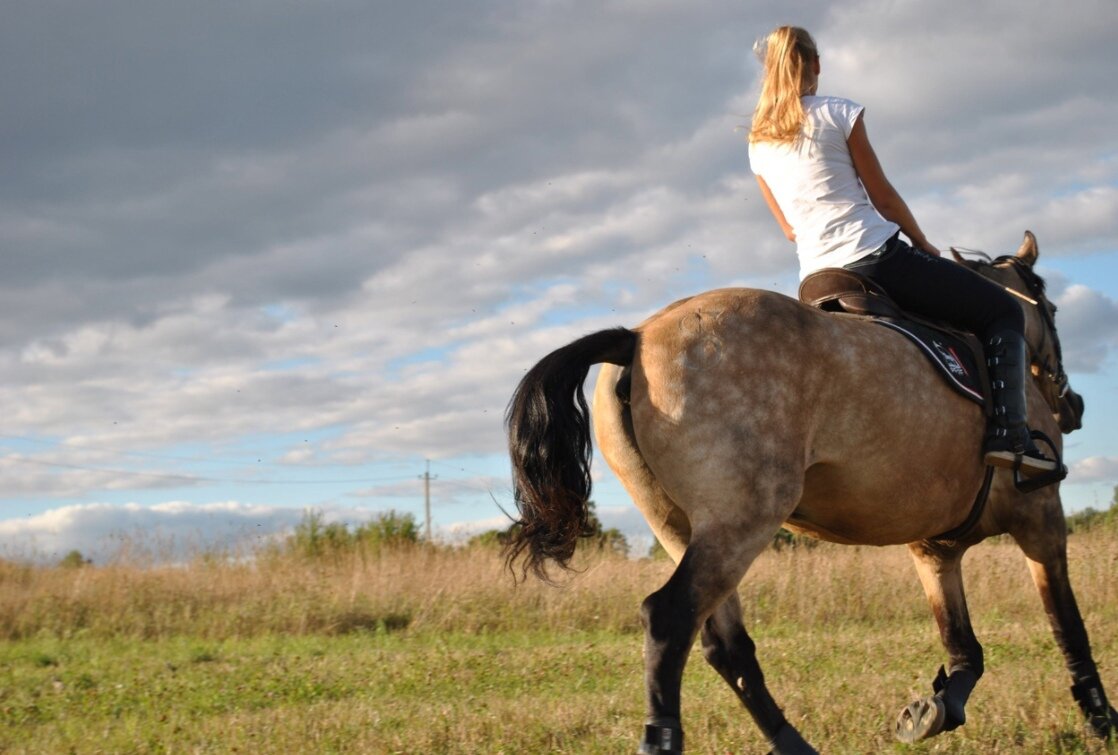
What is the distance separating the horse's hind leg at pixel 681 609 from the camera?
4.03m

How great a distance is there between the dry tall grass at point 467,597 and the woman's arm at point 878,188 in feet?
25.6

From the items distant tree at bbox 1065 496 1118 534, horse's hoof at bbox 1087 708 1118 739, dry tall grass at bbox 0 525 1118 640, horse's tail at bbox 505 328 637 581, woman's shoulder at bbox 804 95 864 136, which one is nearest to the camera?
horse's tail at bbox 505 328 637 581

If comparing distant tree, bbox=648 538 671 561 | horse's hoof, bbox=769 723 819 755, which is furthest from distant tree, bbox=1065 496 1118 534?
horse's hoof, bbox=769 723 819 755

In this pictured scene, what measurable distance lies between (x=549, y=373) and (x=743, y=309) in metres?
0.83

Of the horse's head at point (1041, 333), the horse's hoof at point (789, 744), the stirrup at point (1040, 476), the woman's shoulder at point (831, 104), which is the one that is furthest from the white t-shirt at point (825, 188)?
the horse's hoof at point (789, 744)

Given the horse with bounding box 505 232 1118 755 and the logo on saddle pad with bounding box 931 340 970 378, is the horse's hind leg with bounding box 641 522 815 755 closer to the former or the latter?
the horse with bounding box 505 232 1118 755

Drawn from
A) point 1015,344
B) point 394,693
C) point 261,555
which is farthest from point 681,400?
point 261,555

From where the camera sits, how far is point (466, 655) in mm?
10305

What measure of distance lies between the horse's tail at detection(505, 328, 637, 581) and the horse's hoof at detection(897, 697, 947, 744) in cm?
211

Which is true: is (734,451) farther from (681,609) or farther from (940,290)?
(940,290)

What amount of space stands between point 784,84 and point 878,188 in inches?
26.8

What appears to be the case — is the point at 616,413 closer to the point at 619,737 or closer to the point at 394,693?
the point at 619,737

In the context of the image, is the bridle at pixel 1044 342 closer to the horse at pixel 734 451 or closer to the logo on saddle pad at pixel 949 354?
the logo on saddle pad at pixel 949 354

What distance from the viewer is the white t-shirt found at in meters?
5.12
